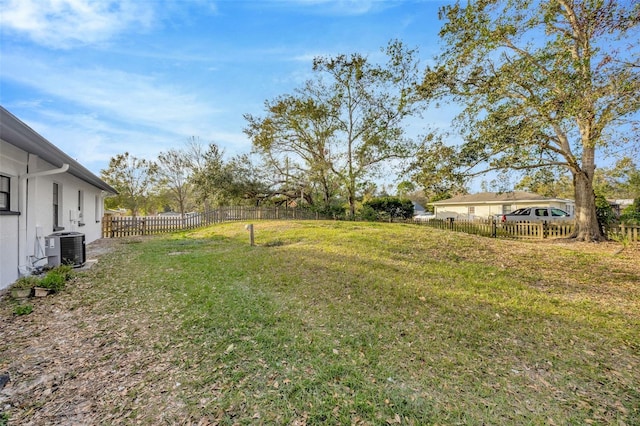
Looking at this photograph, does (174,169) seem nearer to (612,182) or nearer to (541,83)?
(541,83)

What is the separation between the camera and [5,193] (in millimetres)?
5285

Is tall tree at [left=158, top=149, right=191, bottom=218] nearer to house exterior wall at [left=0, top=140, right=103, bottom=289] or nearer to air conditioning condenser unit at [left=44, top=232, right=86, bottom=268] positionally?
house exterior wall at [left=0, top=140, right=103, bottom=289]

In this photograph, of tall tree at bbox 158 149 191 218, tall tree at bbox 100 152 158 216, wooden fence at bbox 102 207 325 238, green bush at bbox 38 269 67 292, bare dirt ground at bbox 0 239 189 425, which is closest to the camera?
bare dirt ground at bbox 0 239 189 425

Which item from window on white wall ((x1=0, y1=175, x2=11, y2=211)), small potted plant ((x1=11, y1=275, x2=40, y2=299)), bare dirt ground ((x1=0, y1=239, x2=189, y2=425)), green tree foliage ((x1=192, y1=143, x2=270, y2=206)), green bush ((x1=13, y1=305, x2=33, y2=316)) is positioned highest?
green tree foliage ((x1=192, y1=143, x2=270, y2=206))

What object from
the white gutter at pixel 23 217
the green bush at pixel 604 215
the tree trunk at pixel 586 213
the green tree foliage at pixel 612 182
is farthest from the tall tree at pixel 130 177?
the green tree foliage at pixel 612 182

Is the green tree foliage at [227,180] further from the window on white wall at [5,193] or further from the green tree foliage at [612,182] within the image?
the green tree foliage at [612,182]

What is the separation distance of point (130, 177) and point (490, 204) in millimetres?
35534

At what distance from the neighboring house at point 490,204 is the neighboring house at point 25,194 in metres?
25.1

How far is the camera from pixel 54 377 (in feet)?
8.30

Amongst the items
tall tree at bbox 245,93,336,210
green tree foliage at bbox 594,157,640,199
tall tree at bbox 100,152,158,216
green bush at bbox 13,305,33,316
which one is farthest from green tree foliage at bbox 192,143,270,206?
green tree foliage at bbox 594,157,640,199

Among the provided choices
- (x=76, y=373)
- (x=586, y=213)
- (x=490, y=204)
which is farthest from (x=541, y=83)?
(x=490, y=204)

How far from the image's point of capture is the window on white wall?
516 cm

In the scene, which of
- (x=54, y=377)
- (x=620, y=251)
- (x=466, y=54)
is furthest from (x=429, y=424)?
(x=466, y=54)

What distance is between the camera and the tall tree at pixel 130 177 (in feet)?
88.9
